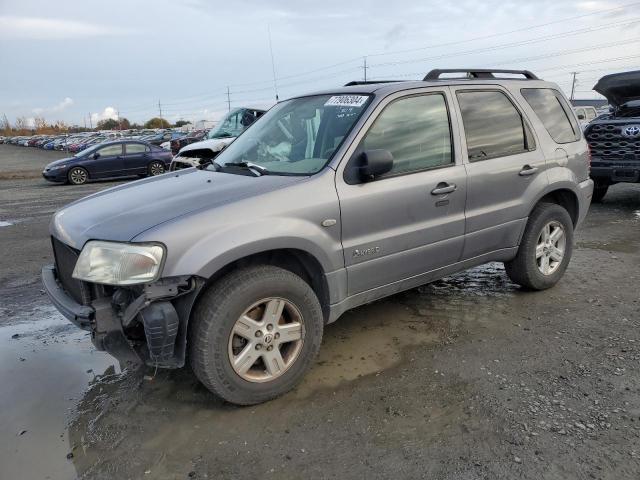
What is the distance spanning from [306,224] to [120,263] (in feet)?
3.53

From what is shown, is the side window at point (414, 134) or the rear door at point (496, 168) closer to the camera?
the side window at point (414, 134)

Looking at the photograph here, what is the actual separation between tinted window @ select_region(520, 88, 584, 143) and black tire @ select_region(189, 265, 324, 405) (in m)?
2.88

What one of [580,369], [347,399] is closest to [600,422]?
[580,369]

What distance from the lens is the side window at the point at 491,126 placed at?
4.08 metres

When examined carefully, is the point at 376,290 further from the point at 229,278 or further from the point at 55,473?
the point at 55,473

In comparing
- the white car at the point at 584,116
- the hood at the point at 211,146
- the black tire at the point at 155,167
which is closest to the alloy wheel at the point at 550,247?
the white car at the point at 584,116

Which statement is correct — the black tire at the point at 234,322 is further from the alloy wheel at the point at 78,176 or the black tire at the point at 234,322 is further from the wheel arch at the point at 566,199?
the alloy wheel at the point at 78,176

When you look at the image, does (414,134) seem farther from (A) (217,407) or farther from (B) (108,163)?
(B) (108,163)

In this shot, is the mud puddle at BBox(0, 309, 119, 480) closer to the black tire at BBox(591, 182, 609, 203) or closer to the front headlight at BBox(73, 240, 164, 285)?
the front headlight at BBox(73, 240, 164, 285)

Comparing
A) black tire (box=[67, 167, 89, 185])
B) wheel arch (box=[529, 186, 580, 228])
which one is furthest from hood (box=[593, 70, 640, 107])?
black tire (box=[67, 167, 89, 185])

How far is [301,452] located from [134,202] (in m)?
1.82

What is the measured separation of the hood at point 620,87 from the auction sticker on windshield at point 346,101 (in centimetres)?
792

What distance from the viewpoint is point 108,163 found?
1847cm

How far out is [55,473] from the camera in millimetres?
2625
